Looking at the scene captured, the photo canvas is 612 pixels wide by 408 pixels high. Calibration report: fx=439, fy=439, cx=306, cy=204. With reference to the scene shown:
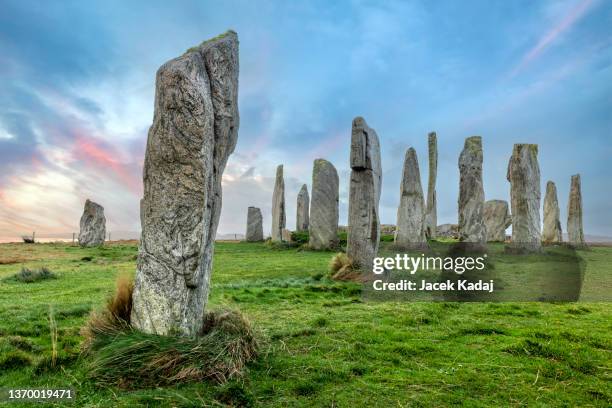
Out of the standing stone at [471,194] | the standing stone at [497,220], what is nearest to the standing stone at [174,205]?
the standing stone at [471,194]

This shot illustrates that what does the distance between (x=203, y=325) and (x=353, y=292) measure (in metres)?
5.32

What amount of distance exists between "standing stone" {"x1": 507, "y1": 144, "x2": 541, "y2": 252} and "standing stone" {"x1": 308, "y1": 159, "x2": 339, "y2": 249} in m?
8.19

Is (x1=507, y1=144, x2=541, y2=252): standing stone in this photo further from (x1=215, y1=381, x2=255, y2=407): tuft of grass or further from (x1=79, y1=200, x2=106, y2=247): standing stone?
(x1=79, y1=200, x2=106, y2=247): standing stone

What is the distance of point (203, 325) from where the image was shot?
5211mm

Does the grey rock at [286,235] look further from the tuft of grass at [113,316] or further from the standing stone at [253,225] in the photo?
the tuft of grass at [113,316]

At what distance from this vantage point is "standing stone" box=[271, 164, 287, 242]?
89.7ft

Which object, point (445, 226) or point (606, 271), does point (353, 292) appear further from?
point (445, 226)

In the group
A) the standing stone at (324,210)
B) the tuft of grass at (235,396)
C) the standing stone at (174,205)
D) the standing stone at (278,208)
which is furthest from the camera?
the standing stone at (278,208)

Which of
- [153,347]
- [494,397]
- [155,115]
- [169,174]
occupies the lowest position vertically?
[494,397]

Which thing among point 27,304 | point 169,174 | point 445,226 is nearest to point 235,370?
point 169,174

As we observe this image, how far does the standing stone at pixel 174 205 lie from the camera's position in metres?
4.67

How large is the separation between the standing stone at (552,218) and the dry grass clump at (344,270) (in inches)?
705

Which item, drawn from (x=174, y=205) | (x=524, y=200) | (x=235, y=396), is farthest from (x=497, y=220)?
(x=235, y=396)

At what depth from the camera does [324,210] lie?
2217 centimetres
